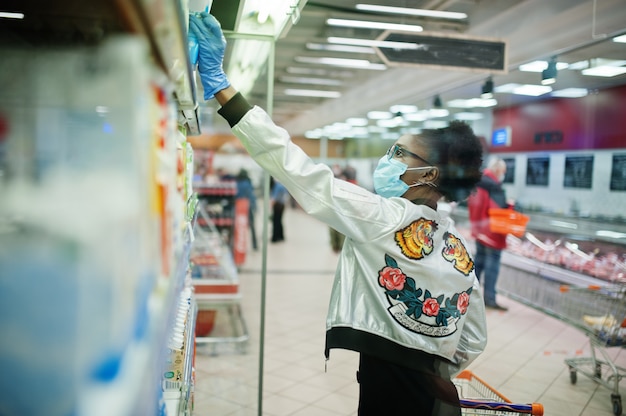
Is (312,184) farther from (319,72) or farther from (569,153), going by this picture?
(319,72)

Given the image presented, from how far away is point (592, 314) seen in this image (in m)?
4.21

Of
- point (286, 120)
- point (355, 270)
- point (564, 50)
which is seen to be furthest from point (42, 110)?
point (286, 120)

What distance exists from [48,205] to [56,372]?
187mm

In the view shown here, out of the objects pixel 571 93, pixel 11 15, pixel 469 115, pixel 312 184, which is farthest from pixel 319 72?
pixel 11 15

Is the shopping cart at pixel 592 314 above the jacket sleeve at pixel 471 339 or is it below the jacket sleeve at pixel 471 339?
below

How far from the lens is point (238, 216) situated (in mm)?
8016

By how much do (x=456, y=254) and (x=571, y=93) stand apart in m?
7.42

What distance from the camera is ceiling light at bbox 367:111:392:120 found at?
483 inches

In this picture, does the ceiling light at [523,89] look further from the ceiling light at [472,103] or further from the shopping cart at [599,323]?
the shopping cart at [599,323]

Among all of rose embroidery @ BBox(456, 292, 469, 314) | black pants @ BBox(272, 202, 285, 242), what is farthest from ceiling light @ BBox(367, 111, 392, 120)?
rose embroidery @ BBox(456, 292, 469, 314)

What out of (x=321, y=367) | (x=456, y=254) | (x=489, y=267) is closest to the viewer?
(x=456, y=254)

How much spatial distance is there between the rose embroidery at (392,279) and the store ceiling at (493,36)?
1.55 meters

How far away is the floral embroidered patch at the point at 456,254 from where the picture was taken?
68.9 inches

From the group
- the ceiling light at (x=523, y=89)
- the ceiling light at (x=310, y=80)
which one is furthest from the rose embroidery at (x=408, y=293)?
the ceiling light at (x=310, y=80)
